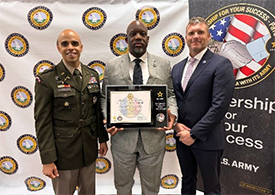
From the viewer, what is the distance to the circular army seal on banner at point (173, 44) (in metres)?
2.48

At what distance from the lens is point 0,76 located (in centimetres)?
249

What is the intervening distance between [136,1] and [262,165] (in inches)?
89.9

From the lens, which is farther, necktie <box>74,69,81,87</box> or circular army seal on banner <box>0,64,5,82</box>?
circular army seal on banner <box>0,64,5,82</box>

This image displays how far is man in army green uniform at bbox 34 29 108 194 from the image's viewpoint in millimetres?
1573

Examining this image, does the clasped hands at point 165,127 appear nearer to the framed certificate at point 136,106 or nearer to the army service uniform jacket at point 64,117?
the framed certificate at point 136,106

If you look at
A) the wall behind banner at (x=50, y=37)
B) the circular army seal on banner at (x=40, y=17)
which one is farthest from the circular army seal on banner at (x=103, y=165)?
the circular army seal on banner at (x=40, y=17)

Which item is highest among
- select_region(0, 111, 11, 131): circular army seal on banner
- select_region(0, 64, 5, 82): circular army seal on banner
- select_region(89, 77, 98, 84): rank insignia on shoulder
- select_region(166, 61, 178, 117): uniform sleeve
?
select_region(0, 64, 5, 82): circular army seal on banner

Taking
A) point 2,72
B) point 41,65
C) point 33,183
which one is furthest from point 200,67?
point 33,183

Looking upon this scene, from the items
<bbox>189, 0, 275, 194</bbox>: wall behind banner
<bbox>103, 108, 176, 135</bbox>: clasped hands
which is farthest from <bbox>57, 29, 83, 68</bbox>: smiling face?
<bbox>189, 0, 275, 194</bbox>: wall behind banner

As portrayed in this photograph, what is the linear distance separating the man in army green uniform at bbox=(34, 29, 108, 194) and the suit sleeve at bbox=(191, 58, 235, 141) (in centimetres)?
90

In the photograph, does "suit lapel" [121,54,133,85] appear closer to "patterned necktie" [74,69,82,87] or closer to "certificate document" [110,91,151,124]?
"certificate document" [110,91,151,124]

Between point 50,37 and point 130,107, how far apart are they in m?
1.43

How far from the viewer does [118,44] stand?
2.50 meters

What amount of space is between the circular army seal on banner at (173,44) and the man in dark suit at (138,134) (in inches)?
27.2
